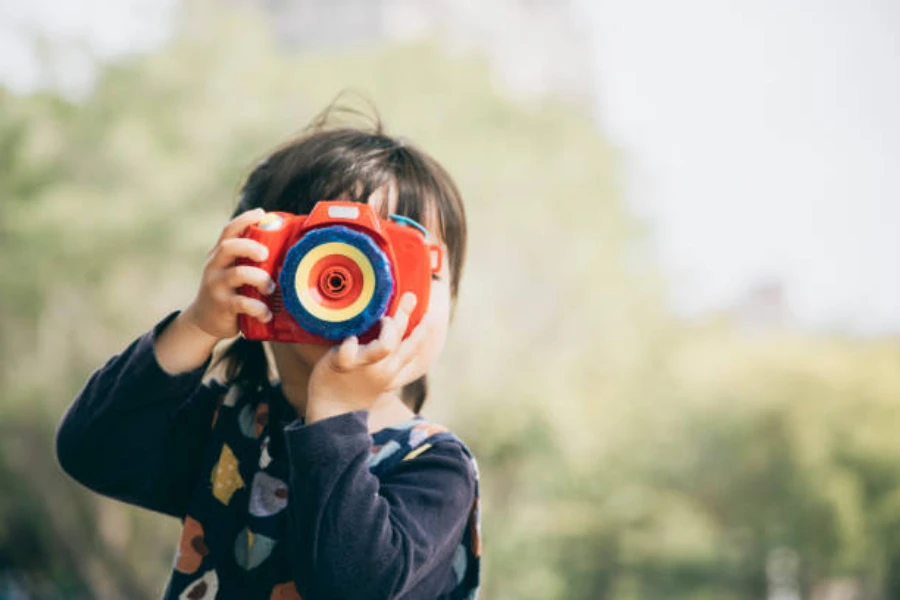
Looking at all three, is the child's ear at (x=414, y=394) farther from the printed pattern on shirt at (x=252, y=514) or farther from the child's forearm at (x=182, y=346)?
the child's forearm at (x=182, y=346)

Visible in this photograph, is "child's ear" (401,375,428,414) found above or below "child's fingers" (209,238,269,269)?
below

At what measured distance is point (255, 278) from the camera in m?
0.96

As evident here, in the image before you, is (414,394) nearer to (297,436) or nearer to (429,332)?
(429,332)

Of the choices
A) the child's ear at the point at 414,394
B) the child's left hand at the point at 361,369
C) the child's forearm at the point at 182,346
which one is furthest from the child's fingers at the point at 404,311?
the child's ear at the point at 414,394

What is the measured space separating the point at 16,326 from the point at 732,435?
747cm

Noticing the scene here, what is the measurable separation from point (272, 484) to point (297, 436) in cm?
16

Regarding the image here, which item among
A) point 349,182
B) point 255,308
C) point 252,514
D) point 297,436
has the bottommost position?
point 252,514

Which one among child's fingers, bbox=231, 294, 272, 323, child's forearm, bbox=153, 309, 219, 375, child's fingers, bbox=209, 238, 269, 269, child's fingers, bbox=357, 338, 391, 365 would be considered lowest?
child's forearm, bbox=153, 309, 219, 375

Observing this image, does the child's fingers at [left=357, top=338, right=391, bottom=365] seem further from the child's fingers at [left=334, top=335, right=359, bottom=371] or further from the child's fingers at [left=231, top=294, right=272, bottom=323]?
the child's fingers at [left=231, top=294, right=272, bottom=323]

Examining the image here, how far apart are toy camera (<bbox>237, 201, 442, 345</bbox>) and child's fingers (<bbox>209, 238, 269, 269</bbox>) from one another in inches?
1.3

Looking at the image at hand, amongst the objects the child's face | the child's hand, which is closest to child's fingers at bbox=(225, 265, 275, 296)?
the child's hand

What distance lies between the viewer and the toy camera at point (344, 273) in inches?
36.4

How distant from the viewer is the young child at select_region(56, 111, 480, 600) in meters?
0.91

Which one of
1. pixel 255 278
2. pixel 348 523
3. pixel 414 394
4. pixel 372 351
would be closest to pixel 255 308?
pixel 255 278
